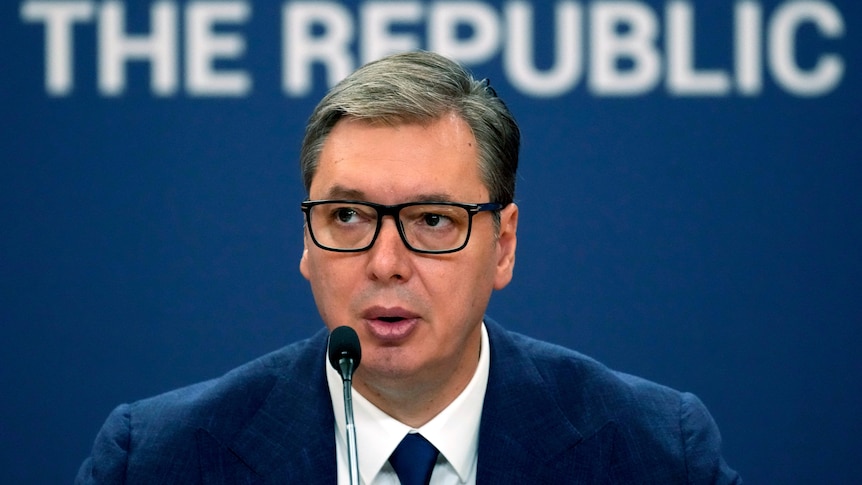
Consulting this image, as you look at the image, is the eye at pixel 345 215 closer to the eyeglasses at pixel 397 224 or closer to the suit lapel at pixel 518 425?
the eyeglasses at pixel 397 224

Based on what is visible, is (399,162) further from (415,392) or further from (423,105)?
(415,392)

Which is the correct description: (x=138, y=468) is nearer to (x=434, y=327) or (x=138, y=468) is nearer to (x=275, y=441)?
(x=275, y=441)

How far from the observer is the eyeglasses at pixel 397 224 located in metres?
2.00

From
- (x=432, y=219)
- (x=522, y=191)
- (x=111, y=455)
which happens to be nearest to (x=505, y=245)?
(x=432, y=219)

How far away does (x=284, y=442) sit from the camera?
7.15 feet

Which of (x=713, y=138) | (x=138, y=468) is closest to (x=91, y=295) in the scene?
(x=138, y=468)

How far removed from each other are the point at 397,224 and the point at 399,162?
0.35ft

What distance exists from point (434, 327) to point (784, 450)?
64.5 inches

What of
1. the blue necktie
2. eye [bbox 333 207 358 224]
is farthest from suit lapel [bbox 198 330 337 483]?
eye [bbox 333 207 358 224]

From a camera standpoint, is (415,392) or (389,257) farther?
(415,392)

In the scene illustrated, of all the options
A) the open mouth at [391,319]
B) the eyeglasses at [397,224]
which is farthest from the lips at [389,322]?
the eyeglasses at [397,224]

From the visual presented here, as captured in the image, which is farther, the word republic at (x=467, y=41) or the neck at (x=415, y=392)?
the word republic at (x=467, y=41)

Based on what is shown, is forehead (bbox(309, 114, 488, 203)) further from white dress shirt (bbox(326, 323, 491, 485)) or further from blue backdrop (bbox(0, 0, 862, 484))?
blue backdrop (bbox(0, 0, 862, 484))

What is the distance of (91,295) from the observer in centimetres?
328
